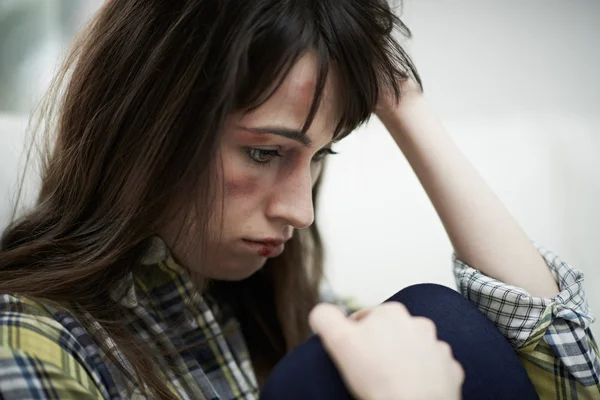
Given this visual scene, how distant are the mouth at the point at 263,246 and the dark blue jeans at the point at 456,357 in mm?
181

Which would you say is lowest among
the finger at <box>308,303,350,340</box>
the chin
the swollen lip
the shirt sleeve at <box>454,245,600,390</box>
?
the shirt sleeve at <box>454,245,600,390</box>

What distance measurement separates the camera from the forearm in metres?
0.85

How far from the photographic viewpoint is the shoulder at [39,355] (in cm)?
54

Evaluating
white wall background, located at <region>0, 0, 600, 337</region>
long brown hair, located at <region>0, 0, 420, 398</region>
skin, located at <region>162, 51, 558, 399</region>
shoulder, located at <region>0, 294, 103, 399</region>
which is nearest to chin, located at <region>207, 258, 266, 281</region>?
skin, located at <region>162, 51, 558, 399</region>

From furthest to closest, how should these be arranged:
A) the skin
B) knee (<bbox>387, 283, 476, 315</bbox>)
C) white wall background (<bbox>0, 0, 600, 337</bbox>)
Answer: white wall background (<bbox>0, 0, 600, 337</bbox>), knee (<bbox>387, 283, 476, 315</bbox>), the skin

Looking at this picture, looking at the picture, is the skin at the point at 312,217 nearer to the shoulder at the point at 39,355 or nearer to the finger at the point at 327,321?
the finger at the point at 327,321

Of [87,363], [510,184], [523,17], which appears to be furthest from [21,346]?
[523,17]

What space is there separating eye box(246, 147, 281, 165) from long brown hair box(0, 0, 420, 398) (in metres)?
0.05

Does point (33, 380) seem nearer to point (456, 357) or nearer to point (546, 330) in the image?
point (456, 357)

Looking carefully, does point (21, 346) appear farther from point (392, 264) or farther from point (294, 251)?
point (392, 264)

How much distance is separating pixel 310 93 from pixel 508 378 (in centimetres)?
35

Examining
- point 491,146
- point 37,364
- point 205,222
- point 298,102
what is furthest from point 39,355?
point 491,146

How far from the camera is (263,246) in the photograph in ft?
2.56

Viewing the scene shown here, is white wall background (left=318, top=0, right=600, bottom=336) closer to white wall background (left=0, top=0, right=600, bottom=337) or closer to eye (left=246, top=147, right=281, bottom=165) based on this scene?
white wall background (left=0, top=0, right=600, bottom=337)
